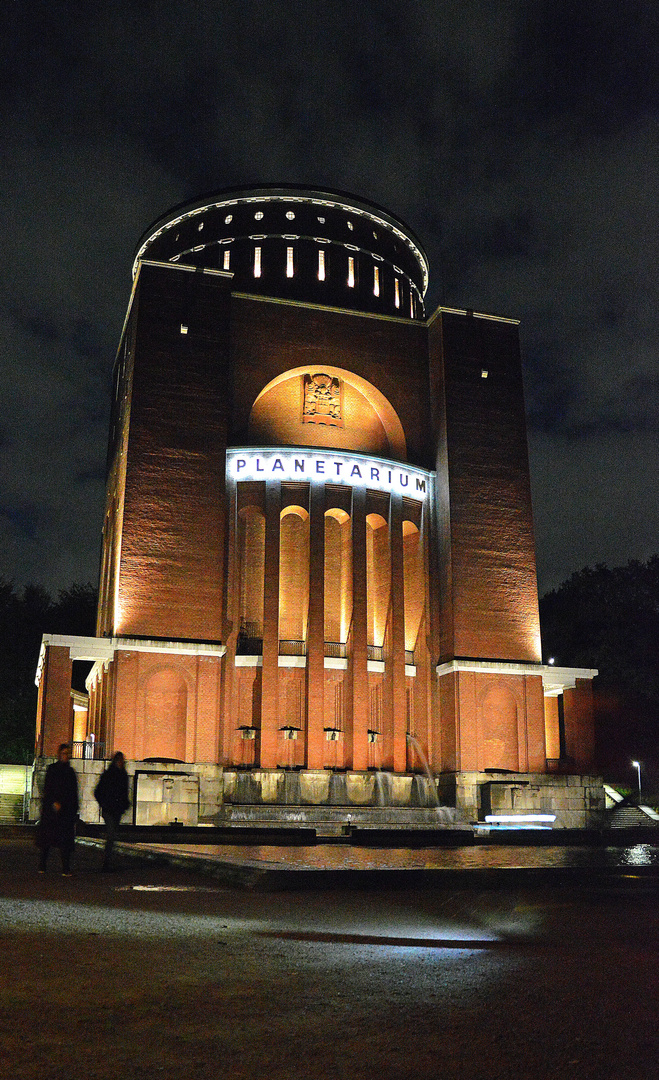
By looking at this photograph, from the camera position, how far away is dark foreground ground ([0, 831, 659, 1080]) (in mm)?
4027

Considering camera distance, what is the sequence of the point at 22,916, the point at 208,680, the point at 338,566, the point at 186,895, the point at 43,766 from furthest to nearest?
the point at 338,566 → the point at 208,680 → the point at 43,766 → the point at 186,895 → the point at 22,916

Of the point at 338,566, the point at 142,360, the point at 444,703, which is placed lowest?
the point at 444,703

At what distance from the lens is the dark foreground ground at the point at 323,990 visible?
13.2ft

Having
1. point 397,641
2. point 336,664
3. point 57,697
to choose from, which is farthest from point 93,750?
point 397,641

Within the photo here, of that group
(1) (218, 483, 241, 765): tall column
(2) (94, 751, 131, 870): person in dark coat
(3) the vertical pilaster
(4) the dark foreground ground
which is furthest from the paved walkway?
(3) the vertical pilaster

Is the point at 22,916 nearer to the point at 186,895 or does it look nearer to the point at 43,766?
the point at 186,895

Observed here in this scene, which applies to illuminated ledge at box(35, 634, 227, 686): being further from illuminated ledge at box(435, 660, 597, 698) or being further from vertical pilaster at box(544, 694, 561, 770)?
vertical pilaster at box(544, 694, 561, 770)

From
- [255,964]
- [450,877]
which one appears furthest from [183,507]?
[255,964]

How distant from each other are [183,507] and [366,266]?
13190 mm

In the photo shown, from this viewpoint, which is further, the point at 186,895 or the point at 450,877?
the point at 450,877

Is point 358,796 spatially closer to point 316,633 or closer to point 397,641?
point 316,633

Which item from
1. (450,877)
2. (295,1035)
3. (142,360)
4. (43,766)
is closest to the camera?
(295,1035)

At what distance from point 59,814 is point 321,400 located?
22834mm

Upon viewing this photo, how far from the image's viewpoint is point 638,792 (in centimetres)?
3847
